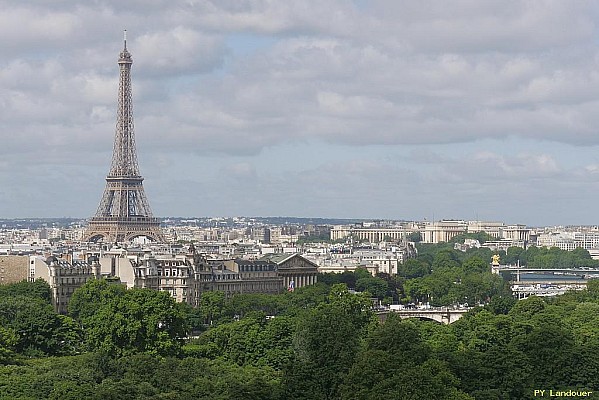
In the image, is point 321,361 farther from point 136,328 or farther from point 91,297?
point 91,297

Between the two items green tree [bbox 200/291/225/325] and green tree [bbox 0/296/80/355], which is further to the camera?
green tree [bbox 200/291/225/325]

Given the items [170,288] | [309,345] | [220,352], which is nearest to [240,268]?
[170,288]

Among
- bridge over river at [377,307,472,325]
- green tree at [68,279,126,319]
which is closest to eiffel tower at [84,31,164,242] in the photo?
bridge over river at [377,307,472,325]

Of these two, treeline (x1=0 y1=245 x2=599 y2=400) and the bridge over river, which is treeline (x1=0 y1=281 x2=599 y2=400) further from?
the bridge over river

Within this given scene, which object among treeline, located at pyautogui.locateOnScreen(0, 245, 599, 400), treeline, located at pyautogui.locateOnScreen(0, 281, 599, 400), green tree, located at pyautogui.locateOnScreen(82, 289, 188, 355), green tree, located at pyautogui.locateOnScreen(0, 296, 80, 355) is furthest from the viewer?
green tree, located at pyautogui.locateOnScreen(0, 296, 80, 355)

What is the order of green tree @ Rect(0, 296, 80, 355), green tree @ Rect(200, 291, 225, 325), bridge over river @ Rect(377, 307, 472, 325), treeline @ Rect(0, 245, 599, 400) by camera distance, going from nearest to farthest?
treeline @ Rect(0, 245, 599, 400) < green tree @ Rect(0, 296, 80, 355) < green tree @ Rect(200, 291, 225, 325) < bridge over river @ Rect(377, 307, 472, 325)

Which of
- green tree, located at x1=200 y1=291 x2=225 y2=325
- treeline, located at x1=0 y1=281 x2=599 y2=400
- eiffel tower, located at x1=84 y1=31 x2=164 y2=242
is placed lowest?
treeline, located at x1=0 y1=281 x2=599 y2=400

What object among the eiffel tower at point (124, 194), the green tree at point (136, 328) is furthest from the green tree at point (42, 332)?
the eiffel tower at point (124, 194)

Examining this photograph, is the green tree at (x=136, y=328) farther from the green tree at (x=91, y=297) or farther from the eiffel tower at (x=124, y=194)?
the eiffel tower at (x=124, y=194)
